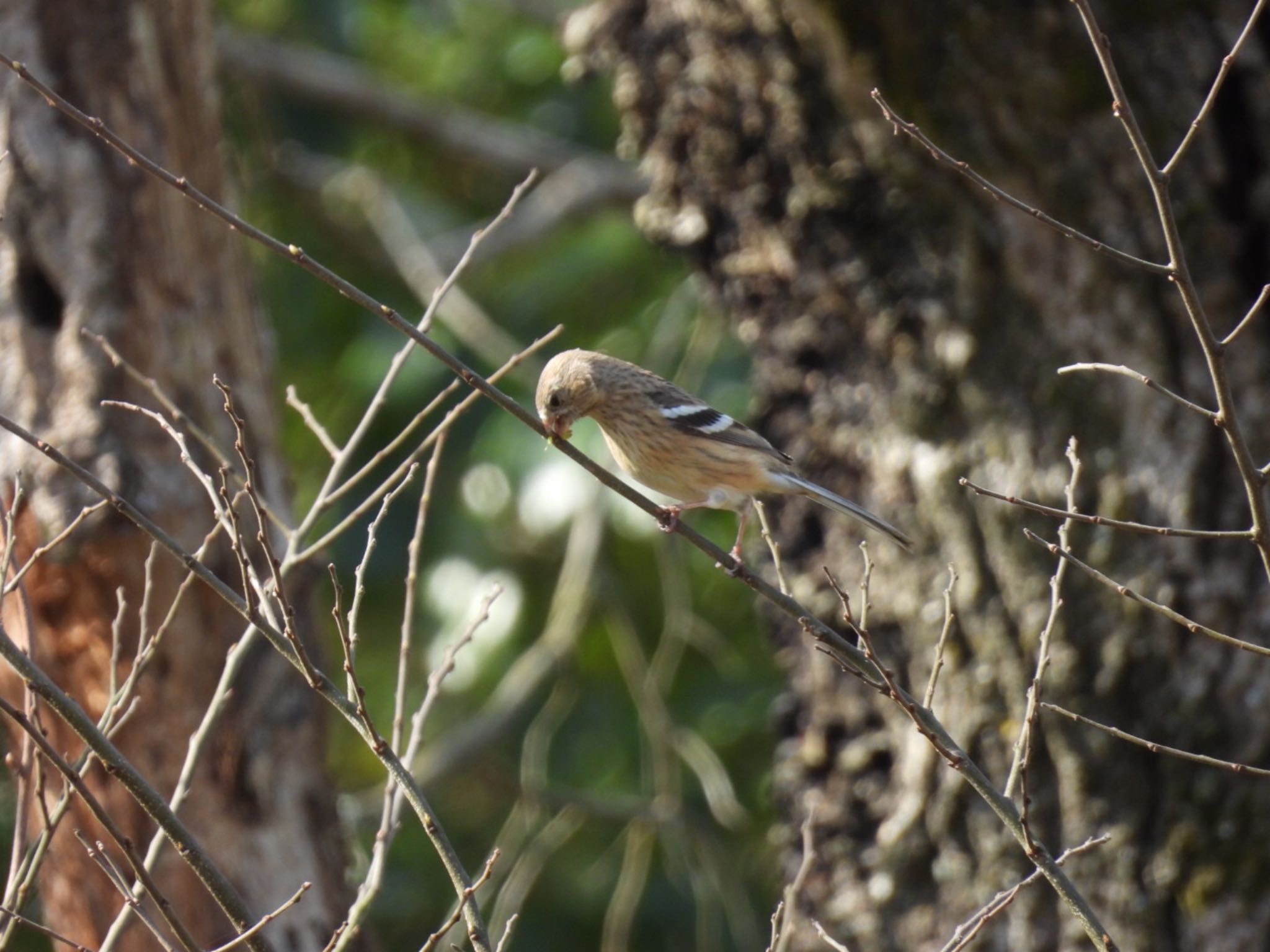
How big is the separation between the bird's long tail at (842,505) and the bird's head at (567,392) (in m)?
0.72

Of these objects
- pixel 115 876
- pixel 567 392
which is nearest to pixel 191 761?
pixel 115 876

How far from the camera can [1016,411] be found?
5164mm

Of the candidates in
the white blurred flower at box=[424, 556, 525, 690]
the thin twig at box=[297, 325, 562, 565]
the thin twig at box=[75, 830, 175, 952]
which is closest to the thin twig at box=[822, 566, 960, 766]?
the thin twig at box=[297, 325, 562, 565]

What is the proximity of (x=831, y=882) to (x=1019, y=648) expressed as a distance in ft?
3.85

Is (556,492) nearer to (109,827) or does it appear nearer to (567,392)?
(567,392)

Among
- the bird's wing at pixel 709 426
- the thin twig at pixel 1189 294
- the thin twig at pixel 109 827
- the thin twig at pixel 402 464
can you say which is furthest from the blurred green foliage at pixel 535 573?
the thin twig at pixel 1189 294

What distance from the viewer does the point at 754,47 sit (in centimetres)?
547

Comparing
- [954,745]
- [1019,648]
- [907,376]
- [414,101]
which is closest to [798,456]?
[907,376]

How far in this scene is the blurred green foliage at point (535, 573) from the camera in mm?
8070

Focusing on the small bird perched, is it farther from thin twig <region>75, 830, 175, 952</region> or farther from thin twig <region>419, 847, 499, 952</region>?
thin twig <region>75, 830, 175, 952</region>

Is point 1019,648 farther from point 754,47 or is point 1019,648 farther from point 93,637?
point 93,637

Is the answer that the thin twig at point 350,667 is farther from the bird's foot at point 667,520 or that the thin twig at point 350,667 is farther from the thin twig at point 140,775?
the bird's foot at point 667,520

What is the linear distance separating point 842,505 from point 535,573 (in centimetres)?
470

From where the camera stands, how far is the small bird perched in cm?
500
